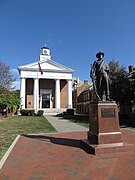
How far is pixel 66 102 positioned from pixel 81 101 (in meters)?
10.8

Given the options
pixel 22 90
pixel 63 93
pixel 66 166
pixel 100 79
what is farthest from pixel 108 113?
pixel 63 93

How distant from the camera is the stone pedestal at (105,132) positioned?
600 centimetres

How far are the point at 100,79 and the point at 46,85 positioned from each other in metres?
38.1

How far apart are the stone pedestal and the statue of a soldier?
1.94 ft

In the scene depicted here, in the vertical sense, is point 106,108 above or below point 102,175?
above

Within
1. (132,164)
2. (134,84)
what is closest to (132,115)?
(134,84)

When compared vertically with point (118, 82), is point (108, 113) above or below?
below

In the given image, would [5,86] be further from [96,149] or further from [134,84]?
[96,149]

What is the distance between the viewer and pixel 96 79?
24.5 ft

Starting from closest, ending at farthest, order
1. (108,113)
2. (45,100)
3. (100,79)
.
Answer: (108,113)
(100,79)
(45,100)

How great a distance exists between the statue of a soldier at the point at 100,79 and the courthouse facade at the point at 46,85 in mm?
33269

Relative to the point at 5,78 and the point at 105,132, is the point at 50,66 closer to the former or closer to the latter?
the point at 5,78

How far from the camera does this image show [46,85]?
44.7 m

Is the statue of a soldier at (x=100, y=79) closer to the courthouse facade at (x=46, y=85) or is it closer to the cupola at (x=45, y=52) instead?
the courthouse facade at (x=46, y=85)
